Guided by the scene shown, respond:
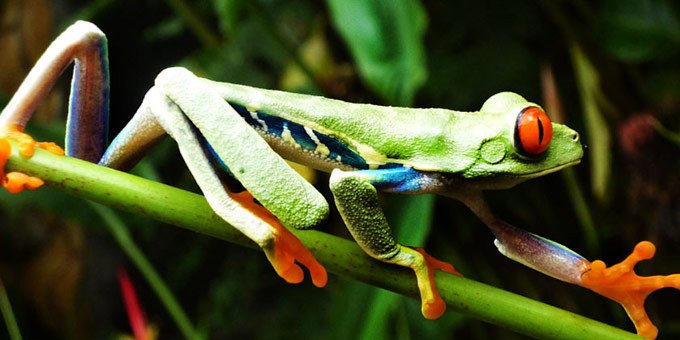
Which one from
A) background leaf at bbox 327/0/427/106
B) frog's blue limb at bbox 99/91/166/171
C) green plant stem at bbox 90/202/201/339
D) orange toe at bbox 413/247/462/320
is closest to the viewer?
orange toe at bbox 413/247/462/320

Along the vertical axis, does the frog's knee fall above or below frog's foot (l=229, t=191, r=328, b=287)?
above

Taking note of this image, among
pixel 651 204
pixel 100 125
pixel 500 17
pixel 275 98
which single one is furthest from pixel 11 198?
pixel 651 204

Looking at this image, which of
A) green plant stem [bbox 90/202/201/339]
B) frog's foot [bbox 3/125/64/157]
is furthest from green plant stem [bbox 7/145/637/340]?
green plant stem [bbox 90/202/201/339]

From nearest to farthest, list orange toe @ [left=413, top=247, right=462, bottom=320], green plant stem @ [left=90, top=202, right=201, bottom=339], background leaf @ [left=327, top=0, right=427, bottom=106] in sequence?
orange toe @ [left=413, top=247, right=462, bottom=320] → background leaf @ [left=327, top=0, right=427, bottom=106] → green plant stem @ [left=90, top=202, right=201, bottom=339]

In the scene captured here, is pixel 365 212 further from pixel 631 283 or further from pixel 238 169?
pixel 631 283

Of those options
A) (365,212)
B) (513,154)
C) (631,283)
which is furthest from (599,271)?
(365,212)

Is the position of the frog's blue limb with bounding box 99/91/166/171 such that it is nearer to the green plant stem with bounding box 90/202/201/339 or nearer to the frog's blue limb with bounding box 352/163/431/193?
the frog's blue limb with bounding box 352/163/431/193
